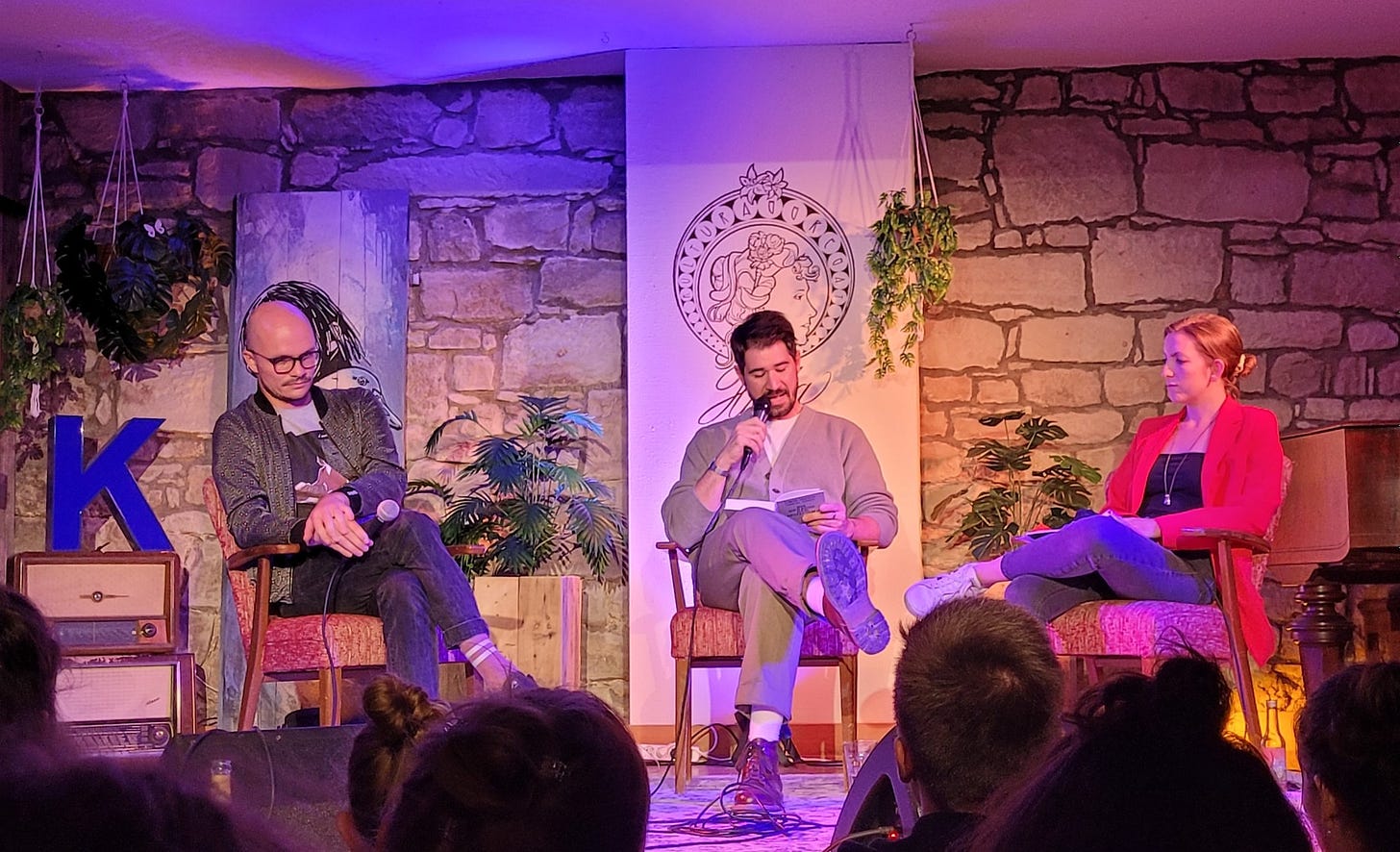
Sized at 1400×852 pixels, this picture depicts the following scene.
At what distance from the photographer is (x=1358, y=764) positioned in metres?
1.26

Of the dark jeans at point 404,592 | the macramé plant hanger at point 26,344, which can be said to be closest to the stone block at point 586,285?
the dark jeans at point 404,592

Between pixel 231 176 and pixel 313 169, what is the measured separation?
0.35 m

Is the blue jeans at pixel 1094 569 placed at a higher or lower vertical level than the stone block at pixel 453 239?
lower

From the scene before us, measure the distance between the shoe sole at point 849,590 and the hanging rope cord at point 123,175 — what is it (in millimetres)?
3710

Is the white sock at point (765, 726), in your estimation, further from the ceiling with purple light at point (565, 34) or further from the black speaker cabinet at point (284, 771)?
the ceiling with purple light at point (565, 34)

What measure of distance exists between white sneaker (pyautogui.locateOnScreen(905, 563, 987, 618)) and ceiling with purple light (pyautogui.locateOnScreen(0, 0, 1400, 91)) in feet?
7.43

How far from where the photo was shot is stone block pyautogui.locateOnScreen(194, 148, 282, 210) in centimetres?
606

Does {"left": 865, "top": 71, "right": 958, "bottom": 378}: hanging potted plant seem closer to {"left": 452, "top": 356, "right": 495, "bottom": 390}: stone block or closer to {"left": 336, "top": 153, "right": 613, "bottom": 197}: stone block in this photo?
{"left": 336, "top": 153, "right": 613, "bottom": 197}: stone block

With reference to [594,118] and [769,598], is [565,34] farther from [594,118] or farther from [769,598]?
[769,598]

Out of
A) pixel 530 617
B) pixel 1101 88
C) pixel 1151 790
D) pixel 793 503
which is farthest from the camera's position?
pixel 1101 88

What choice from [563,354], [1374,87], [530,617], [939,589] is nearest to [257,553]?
[530,617]

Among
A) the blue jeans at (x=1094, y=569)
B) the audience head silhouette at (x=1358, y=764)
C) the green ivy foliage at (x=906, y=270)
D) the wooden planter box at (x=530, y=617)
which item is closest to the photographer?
the audience head silhouette at (x=1358, y=764)

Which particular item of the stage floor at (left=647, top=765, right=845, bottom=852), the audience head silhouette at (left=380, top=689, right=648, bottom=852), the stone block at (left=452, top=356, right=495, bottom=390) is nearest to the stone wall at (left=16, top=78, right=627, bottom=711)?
the stone block at (left=452, top=356, right=495, bottom=390)

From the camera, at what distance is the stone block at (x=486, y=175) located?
19.7ft
